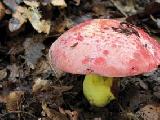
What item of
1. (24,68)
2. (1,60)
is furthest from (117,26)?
(1,60)

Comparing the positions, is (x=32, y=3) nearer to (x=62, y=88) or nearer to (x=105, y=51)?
(x=62, y=88)

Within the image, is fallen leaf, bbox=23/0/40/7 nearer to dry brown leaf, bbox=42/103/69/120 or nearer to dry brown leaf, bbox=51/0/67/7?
dry brown leaf, bbox=51/0/67/7

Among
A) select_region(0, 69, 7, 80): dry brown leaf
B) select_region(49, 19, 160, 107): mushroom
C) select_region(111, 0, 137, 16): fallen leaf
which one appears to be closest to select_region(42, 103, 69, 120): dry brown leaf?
select_region(49, 19, 160, 107): mushroom

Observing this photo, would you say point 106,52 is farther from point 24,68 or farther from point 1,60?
point 1,60

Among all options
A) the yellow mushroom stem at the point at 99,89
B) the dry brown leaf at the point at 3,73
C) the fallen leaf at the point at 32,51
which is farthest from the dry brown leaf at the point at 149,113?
the dry brown leaf at the point at 3,73

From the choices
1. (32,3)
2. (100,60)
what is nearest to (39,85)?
(100,60)
